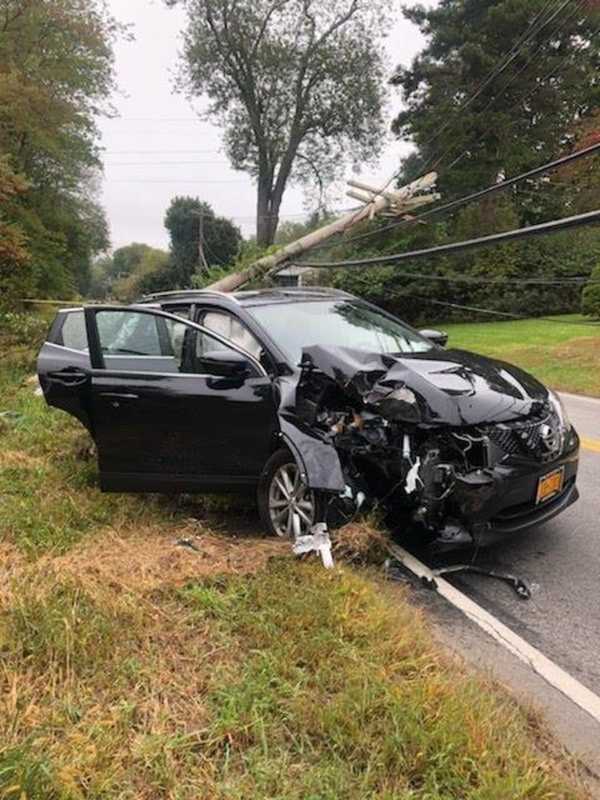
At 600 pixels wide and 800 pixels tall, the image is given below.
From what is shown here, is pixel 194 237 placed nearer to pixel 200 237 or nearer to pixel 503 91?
pixel 200 237

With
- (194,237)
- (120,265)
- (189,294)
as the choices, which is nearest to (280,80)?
(194,237)

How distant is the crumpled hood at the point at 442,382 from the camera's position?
3.61 m

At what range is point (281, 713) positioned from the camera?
2369 mm

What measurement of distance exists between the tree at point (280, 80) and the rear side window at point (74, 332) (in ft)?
84.3

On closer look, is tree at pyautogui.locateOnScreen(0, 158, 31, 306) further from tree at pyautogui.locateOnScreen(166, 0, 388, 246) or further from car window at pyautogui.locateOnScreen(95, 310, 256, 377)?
tree at pyautogui.locateOnScreen(166, 0, 388, 246)

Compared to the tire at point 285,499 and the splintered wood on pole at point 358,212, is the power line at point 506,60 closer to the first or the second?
the splintered wood on pole at point 358,212

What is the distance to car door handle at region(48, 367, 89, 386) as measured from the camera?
4859mm

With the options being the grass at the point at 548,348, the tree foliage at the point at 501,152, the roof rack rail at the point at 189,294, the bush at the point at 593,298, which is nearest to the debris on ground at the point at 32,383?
the roof rack rail at the point at 189,294

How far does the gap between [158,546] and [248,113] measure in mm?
33102

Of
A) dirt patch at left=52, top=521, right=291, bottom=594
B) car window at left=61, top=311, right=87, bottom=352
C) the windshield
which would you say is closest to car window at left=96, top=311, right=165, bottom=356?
car window at left=61, top=311, right=87, bottom=352

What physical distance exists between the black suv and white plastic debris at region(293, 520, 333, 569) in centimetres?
15

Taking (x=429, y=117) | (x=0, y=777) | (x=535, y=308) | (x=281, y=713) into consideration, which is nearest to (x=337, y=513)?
(x=281, y=713)

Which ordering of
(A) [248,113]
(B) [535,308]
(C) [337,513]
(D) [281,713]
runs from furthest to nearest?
(A) [248,113], (B) [535,308], (C) [337,513], (D) [281,713]

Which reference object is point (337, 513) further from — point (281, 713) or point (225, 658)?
point (281, 713)
